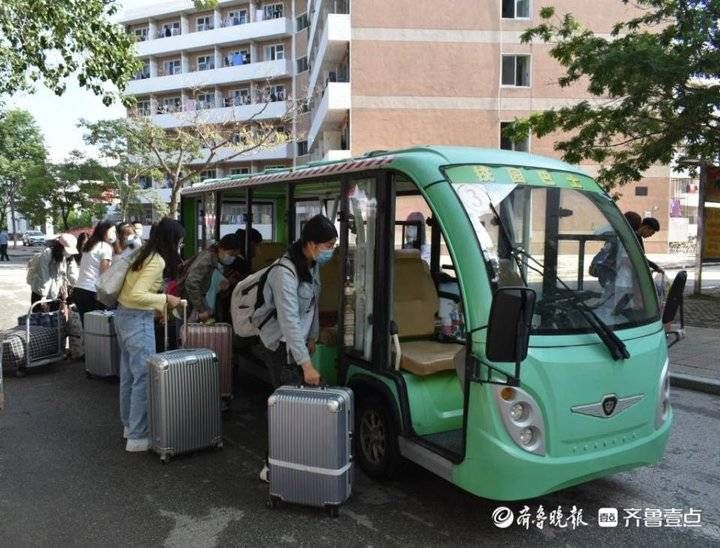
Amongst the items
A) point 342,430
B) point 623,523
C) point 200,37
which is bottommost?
point 623,523

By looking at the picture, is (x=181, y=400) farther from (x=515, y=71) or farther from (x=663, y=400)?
(x=515, y=71)

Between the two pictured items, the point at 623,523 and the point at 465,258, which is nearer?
the point at 465,258

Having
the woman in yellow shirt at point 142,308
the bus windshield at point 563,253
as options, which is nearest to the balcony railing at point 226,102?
the woman in yellow shirt at point 142,308

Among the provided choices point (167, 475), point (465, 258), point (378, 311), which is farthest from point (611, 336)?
point (167, 475)

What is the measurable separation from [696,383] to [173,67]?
1875 inches

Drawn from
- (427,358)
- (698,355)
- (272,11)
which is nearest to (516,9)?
(272,11)

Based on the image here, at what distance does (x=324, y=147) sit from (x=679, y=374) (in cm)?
2617

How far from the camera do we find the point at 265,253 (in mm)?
7059

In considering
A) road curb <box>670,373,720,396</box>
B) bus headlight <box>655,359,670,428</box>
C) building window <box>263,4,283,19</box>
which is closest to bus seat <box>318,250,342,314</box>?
bus headlight <box>655,359,670,428</box>

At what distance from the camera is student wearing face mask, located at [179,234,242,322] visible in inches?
235

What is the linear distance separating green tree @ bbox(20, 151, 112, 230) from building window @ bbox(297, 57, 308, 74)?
46.8 feet

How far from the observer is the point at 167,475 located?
14.3ft

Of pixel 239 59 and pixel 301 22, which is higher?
pixel 301 22

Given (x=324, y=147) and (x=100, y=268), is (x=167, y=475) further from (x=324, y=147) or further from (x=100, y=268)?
(x=324, y=147)
